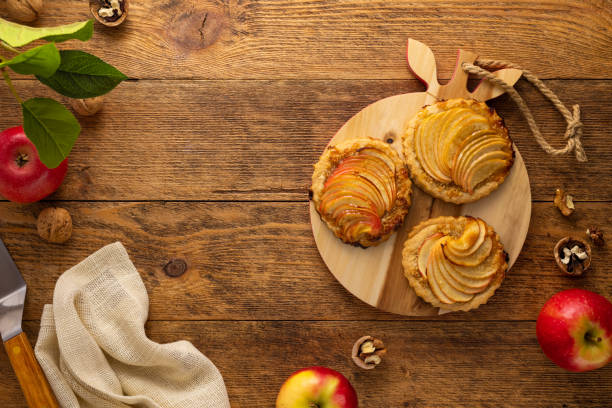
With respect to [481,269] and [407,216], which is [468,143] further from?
[481,269]

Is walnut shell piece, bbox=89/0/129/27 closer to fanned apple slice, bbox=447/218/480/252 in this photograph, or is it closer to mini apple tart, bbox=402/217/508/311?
mini apple tart, bbox=402/217/508/311

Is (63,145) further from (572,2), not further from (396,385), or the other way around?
(572,2)

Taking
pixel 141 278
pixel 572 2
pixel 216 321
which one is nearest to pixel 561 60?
pixel 572 2

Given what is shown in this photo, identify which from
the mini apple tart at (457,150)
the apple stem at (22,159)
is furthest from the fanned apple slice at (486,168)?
the apple stem at (22,159)

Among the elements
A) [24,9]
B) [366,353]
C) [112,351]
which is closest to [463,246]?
[366,353]

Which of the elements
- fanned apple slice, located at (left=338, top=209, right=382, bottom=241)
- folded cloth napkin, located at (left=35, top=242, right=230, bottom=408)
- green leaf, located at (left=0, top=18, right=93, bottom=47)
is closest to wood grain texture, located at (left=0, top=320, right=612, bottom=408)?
folded cloth napkin, located at (left=35, top=242, right=230, bottom=408)

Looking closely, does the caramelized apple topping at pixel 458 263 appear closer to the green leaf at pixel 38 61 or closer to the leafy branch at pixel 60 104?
the leafy branch at pixel 60 104
